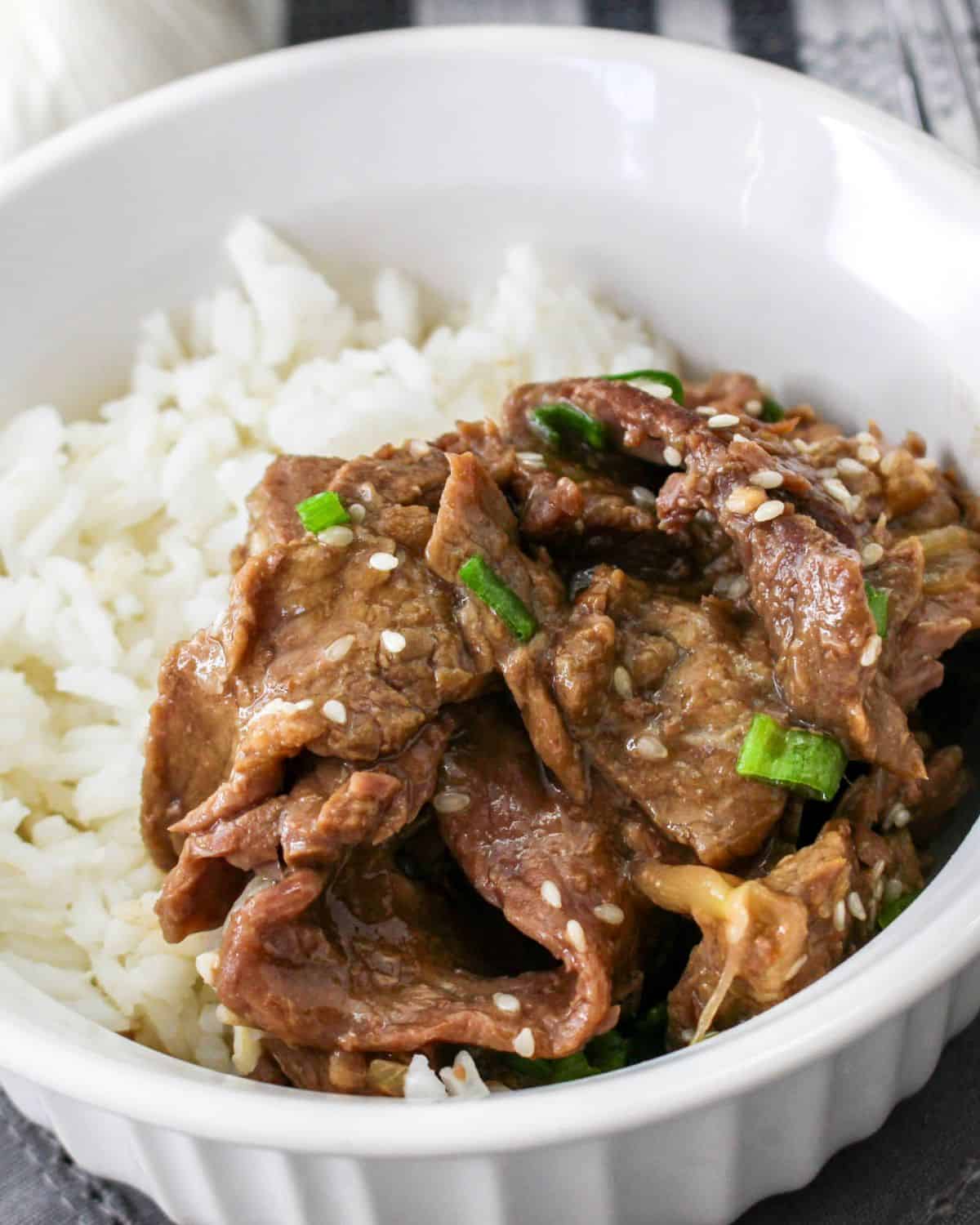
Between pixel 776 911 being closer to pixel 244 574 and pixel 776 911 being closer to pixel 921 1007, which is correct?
pixel 921 1007

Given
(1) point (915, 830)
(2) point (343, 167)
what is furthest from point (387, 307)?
(1) point (915, 830)

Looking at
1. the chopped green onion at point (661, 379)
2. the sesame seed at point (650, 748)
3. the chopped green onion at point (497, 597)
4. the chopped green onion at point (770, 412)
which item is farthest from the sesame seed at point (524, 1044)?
the chopped green onion at point (770, 412)

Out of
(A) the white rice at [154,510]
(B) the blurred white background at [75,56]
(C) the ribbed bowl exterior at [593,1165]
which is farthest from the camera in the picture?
(B) the blurred white background at [75,56]

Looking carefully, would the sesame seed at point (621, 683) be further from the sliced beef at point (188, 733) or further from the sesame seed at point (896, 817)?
the sliced beef at point (188, 733)

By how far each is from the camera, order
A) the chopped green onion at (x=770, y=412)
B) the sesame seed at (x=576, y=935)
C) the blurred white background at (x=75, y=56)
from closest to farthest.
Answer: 1. the sesame seed at (x=576, y=935)
2. the chopped green onion at (x=770, y=412)
3. the blurred white background at (x=75, y=56)

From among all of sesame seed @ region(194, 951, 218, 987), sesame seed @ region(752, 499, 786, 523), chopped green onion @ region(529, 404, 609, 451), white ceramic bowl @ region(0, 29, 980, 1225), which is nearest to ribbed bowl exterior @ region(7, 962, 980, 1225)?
white ceramic bowl @ region(0, 29, 980, 1225)

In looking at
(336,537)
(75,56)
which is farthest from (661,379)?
(75,56)

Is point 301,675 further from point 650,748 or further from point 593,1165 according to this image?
point 593,1165
